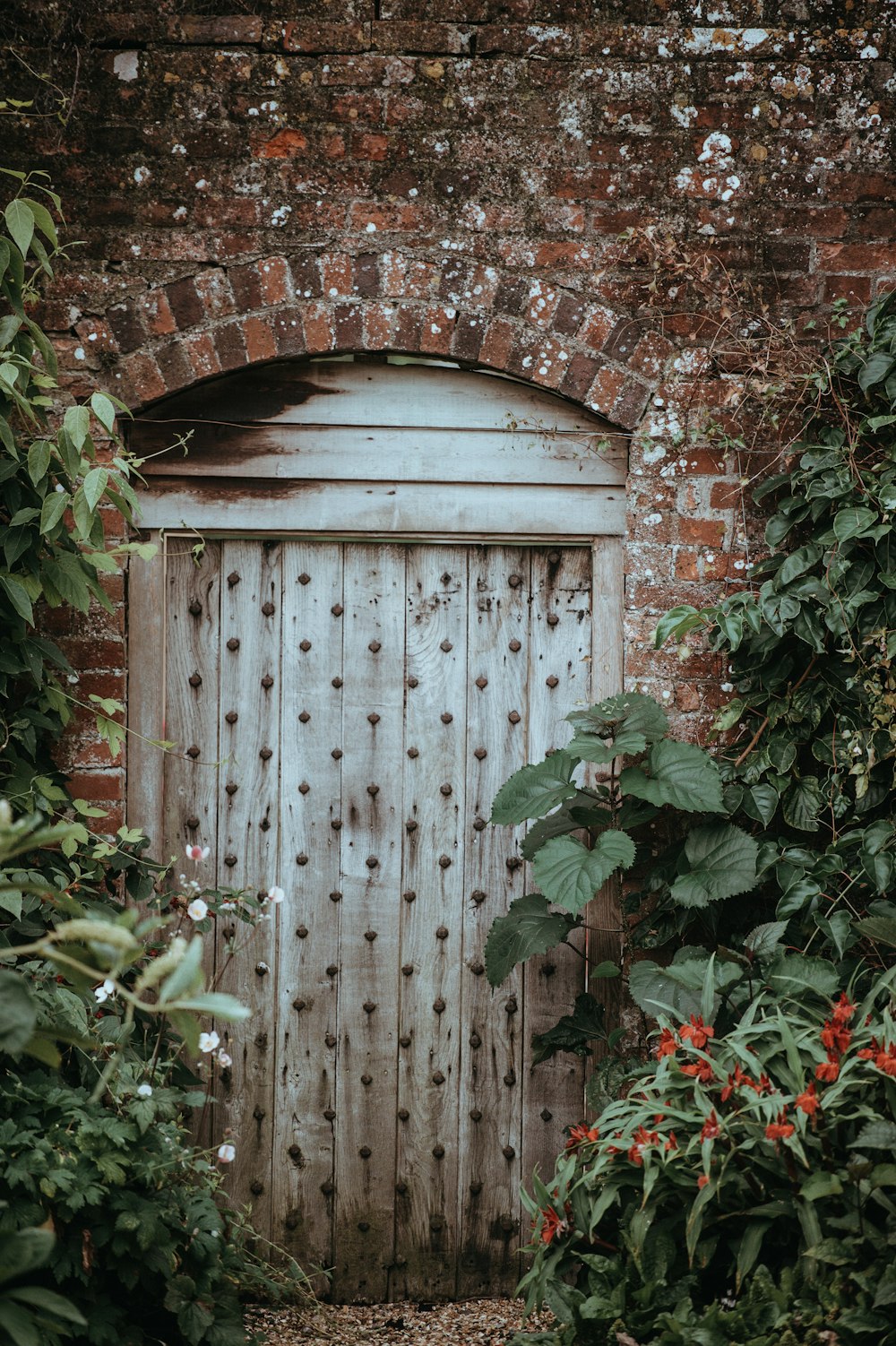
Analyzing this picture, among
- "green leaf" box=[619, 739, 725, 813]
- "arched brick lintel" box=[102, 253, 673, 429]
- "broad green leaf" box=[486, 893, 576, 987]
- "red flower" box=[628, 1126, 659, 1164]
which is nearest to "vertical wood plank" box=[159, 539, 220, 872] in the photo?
"arched brick lintel" box=[102, 253, 673, 429]

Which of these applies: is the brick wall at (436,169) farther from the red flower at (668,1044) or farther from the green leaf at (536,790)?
the red flower at (668,1044)

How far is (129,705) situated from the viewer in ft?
8.82

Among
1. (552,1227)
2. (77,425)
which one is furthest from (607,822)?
(77,425)

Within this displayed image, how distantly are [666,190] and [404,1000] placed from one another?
7.38 ft

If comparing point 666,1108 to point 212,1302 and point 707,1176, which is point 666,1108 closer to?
point 707,1176

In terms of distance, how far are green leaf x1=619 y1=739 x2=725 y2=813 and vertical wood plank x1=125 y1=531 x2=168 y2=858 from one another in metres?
1.25

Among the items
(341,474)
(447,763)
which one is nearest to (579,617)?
(447,763)

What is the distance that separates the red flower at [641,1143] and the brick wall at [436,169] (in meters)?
1.78

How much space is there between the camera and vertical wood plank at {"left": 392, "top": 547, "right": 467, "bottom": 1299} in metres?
2.73

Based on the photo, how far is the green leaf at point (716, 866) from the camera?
7.55 ft

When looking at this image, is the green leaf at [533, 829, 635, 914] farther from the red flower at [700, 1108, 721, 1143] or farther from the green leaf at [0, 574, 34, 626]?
the green leaf at [0, 574, 34, 626]

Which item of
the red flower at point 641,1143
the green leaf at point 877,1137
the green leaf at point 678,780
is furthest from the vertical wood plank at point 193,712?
the green leaf at point 877,1137

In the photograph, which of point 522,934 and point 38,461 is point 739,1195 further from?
point 38,461

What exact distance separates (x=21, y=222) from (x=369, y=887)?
1.80m
